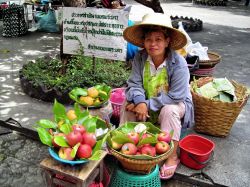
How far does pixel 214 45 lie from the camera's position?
359 inches

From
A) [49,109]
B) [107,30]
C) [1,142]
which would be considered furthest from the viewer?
[49,109]

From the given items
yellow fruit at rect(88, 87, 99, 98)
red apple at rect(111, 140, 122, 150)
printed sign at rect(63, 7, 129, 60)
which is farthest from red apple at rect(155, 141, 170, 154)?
printed sign at rect(63, 7, 129, 60)

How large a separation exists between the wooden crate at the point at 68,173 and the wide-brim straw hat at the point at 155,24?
1434 millimetres

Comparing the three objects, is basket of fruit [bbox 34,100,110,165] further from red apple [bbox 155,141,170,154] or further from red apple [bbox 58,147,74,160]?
red apple [bbox 155,141,170,154]

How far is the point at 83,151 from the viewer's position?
225cm

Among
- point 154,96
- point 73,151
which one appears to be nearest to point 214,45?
point 154,96

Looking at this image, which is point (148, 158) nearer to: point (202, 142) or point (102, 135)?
point (102, 135)

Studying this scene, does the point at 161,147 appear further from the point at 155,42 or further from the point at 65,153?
the point at 155,42

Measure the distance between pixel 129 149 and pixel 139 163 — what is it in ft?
0.46

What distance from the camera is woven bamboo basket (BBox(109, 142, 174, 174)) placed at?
2408 millimetres

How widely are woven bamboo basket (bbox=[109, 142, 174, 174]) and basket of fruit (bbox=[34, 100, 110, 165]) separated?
0.20m

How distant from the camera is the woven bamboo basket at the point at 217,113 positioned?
3.56m

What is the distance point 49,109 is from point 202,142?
2.33m

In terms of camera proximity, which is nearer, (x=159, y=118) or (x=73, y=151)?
(x=73, y=151)
